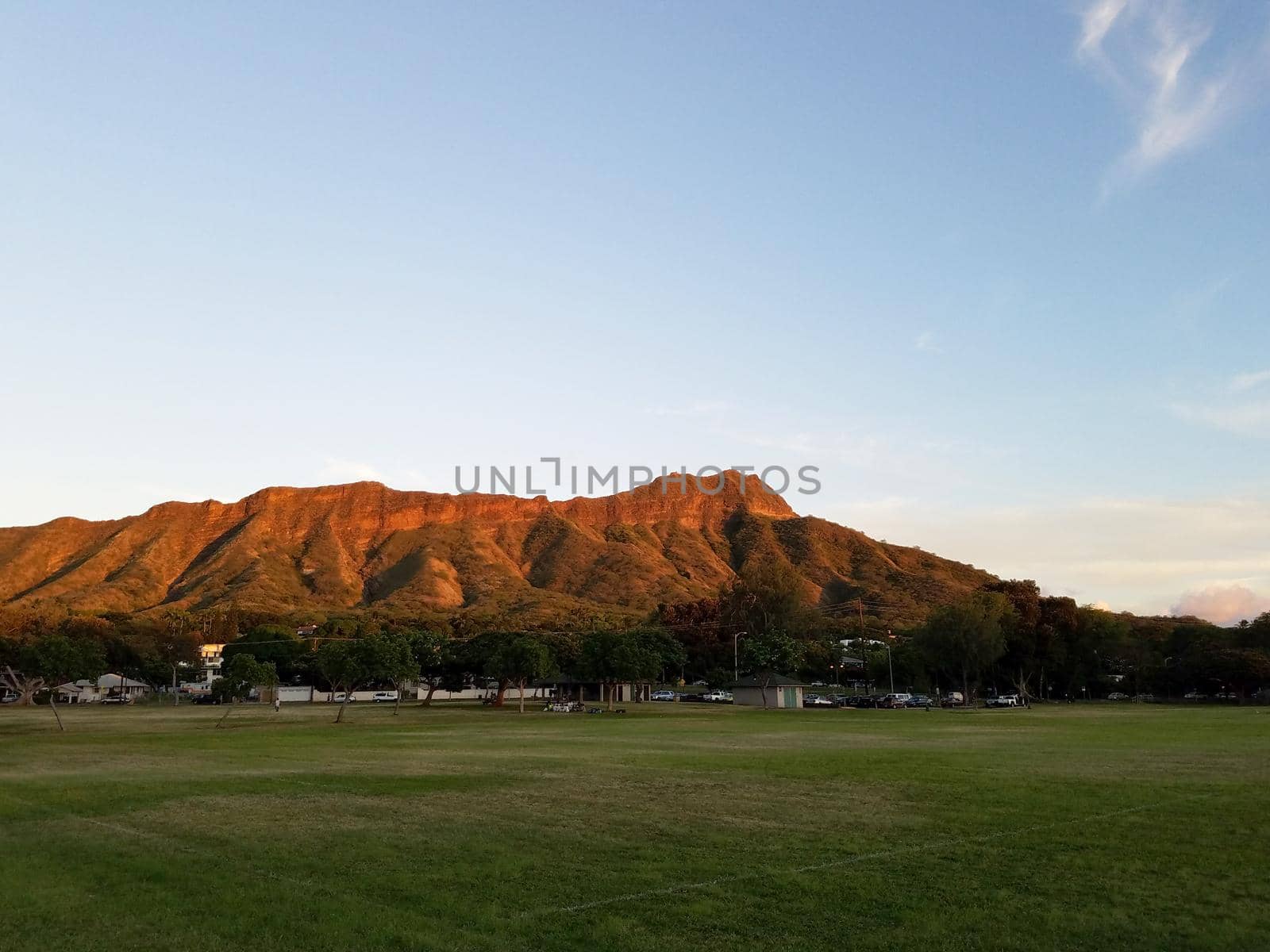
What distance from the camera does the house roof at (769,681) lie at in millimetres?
96625

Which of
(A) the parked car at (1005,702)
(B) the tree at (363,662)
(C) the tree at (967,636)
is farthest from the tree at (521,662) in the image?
(A) the parked car at (1005,702)

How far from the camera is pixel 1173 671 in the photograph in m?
117

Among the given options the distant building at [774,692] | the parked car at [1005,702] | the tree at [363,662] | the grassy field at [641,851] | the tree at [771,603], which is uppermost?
the tree at [771,603]

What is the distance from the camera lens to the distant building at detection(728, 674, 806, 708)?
315 ft

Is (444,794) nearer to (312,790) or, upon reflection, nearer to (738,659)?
(312,790)

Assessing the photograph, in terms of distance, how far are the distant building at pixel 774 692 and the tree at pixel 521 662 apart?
75.8ft

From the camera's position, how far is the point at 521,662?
83.8 m

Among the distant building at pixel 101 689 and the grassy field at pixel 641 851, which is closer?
the grassy field at pixel 641 851

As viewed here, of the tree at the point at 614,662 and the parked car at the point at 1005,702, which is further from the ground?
the tree at the point at 614,662

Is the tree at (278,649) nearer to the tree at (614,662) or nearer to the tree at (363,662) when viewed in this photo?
the tree at (614,662)

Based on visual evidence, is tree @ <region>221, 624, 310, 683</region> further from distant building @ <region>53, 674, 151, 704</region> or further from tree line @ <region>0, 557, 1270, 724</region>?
distant building @ <region>53, 674, 151, 704</region>

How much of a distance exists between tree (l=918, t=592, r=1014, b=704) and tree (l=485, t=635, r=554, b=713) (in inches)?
1548

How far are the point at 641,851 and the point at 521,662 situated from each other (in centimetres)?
6990

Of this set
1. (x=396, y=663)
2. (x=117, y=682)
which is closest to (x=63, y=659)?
(x=396, y=663)
